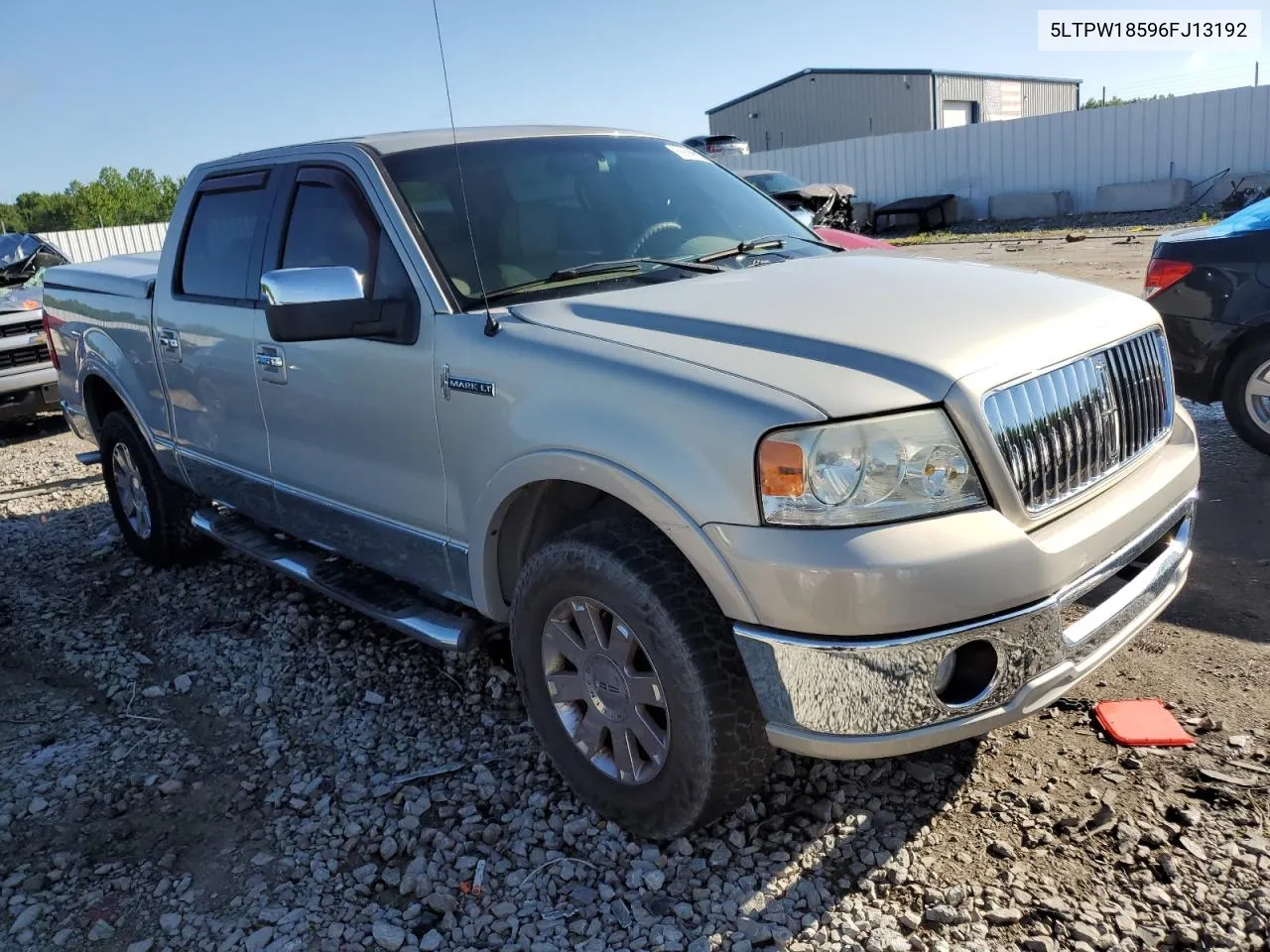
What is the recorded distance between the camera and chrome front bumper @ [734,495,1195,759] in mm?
2369

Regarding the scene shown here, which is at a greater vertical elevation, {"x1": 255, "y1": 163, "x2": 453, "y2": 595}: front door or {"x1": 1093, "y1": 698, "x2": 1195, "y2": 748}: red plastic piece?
{"x1": 255, "y1": 163, "x2": 453, "y2": 595}: front door

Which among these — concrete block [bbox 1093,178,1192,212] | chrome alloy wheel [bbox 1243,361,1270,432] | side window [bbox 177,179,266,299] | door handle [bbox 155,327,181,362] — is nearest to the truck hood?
side window [bbox 177,179,266,299]

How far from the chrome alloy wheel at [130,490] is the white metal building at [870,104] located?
37.7 m

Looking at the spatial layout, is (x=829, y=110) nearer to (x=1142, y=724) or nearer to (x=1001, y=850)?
(x=1142, y=724)

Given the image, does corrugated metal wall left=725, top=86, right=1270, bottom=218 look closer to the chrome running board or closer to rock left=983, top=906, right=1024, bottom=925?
the chrome running board

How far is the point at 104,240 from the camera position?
105ft

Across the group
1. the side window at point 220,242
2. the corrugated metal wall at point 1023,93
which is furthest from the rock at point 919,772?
the corrugated metal wall at point 1023,93

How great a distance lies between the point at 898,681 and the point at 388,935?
146 cm

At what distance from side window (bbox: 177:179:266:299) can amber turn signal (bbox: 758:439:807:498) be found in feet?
8.94

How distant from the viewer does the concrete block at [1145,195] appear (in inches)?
887

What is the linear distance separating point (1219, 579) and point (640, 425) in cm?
302

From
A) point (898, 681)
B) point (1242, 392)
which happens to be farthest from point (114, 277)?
point (1242, 392)

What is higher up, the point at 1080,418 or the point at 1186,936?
the point at 1080,418

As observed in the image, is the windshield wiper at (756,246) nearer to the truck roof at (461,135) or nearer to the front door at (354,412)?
the truck roof at (461,135)
